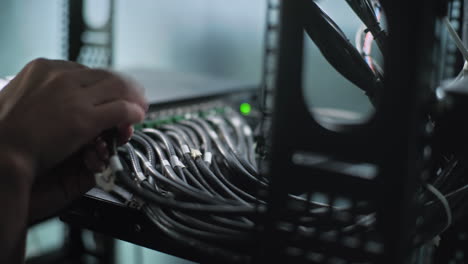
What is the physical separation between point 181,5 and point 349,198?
156 centimetres

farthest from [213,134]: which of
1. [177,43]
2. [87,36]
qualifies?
[177,43]

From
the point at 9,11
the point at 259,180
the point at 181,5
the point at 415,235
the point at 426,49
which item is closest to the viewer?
the point at 426,49

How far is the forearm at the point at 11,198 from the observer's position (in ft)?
1.42

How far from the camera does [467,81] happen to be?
40 cm

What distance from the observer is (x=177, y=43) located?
1.84 meters

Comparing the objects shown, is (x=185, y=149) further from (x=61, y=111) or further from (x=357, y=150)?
(x=357, y=150)

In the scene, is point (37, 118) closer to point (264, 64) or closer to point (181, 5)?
point (264, 64)

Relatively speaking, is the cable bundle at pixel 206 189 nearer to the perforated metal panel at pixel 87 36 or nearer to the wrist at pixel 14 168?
the wrist at pixel 14 168

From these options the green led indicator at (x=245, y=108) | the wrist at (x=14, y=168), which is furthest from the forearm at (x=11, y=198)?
the green led indicator at (x=245, y=108)

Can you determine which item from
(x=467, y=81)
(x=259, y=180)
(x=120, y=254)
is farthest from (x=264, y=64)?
(x=120, y=254)

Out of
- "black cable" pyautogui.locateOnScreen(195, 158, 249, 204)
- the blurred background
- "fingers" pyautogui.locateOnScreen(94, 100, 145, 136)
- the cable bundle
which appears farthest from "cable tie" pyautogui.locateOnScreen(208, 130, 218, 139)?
the blurred background

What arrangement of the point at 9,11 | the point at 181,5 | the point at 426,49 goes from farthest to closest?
the point at 181,5, the point at 9,11, the point at 426,49

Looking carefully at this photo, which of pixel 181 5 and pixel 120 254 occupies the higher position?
pixel 181 5

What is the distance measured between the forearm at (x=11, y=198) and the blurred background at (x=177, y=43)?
111 centimetres
